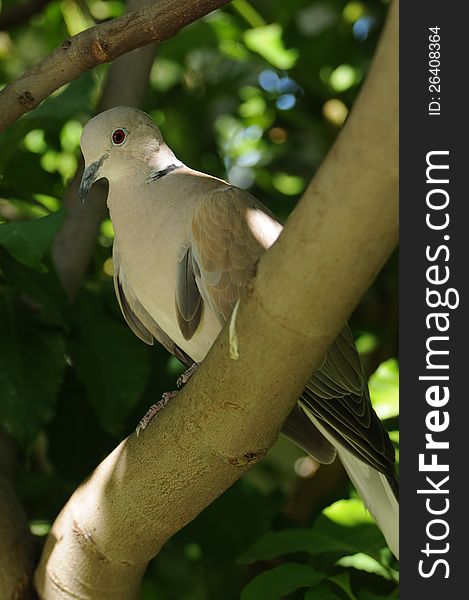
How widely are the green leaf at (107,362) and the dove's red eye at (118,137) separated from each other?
572mm

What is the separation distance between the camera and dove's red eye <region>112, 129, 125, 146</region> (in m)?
2.31

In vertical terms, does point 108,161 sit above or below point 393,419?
above

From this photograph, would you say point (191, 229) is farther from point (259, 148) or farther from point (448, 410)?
point (259, 148)

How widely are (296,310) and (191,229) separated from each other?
0.69 metres

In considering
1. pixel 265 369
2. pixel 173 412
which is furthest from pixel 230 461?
pixel 265 369

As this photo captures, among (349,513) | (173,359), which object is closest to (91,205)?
(173,359)

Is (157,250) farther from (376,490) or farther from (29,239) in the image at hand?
(376,490)

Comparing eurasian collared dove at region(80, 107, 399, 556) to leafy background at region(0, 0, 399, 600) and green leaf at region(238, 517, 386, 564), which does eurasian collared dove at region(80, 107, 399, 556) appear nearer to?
green leaf at region(238, 517, 386, 564)

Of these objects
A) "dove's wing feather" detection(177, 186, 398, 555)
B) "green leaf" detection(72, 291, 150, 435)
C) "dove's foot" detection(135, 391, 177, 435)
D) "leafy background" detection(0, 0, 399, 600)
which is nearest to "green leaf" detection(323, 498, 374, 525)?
"leafy background" detection(0, 0, 399, 600)

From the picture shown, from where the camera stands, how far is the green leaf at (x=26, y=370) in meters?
2.31

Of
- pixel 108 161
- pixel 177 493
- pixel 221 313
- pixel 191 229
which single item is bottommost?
pixel 177 493

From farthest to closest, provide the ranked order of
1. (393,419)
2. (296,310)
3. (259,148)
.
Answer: (259,148) → (393,419) → (296,310)

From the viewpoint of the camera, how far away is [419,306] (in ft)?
5.23

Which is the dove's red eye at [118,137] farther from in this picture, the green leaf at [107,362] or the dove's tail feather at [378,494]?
the dove's tail feather at [378,494]
